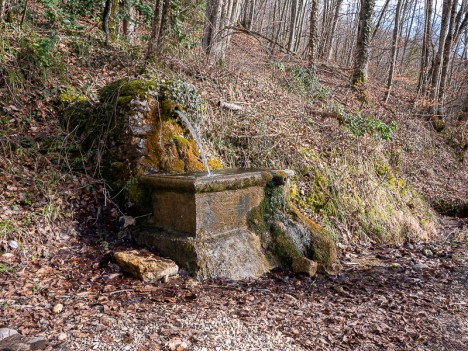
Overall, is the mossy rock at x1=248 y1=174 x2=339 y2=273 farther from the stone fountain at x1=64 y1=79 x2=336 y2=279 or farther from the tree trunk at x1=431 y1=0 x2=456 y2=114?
the tree trunk at x1=431 y1=0 x2=456 y2=114

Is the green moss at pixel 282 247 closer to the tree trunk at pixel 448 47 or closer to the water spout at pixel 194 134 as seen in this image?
the water spout at pixel 194 134

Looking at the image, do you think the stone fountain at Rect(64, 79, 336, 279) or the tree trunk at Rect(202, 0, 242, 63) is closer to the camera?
the stone fountain at Rect(64, 79, 336, 279)

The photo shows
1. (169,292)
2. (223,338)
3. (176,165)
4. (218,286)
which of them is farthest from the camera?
(176,165)

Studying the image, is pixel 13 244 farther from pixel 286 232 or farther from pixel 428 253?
pixel 428 253

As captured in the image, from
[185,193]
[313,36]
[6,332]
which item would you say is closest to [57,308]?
[6,332]

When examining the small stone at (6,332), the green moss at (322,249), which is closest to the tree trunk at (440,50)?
the green moss at (322,249)

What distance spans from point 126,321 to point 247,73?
6968 millimetres

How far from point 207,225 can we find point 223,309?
102 centimetres

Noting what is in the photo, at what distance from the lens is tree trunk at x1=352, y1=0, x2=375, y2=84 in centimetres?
988

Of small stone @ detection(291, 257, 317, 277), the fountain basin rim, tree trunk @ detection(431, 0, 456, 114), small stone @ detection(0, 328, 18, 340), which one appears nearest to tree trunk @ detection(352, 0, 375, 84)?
tree trunk @ detection(431, 0, 456, 114)

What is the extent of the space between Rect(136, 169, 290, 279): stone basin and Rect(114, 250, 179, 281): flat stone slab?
15 centimetres

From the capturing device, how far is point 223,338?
263 centimetres

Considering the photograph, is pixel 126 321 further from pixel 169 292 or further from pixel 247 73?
pixel 247 73

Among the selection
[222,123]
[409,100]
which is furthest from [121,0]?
[409,100]
